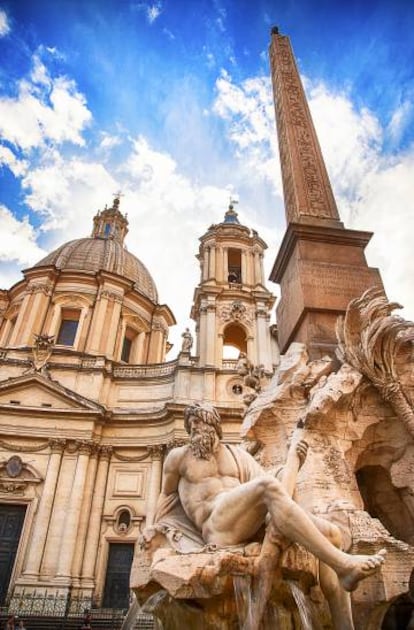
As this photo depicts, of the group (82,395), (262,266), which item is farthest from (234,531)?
(262,266)

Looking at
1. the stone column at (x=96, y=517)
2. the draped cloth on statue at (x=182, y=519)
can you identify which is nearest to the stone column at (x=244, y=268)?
the stone column at (x=96, y=517)

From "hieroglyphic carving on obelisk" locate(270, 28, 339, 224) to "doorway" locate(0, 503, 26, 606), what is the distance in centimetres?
1733

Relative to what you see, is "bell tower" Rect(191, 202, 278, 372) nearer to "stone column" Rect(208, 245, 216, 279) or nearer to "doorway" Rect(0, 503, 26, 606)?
"stone column" Rect(208, 245, 216, 279)

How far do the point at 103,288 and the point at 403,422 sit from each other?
24.5 metres

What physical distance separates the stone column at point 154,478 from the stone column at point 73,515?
2808 mm

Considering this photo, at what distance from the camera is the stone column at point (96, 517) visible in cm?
1691

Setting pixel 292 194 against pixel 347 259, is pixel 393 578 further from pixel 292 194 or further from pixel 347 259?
pixel 292 194

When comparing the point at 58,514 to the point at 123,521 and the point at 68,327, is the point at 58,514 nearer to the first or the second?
the point at 123,521

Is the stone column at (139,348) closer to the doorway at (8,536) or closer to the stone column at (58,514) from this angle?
the stone column at (58,514)

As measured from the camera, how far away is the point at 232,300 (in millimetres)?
24344

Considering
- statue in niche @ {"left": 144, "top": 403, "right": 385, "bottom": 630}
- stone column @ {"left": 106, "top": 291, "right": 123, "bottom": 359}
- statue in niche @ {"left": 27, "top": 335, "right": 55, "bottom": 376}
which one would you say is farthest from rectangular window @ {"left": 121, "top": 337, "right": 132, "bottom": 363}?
statue in niche @ {"left": 144, "top": 403, "right": 385, "bottom": 630}

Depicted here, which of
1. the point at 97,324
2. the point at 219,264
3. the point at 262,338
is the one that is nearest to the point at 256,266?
the point at 219,264

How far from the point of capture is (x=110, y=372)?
21.8m

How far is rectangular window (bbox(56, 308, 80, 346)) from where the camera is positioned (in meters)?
25.9
